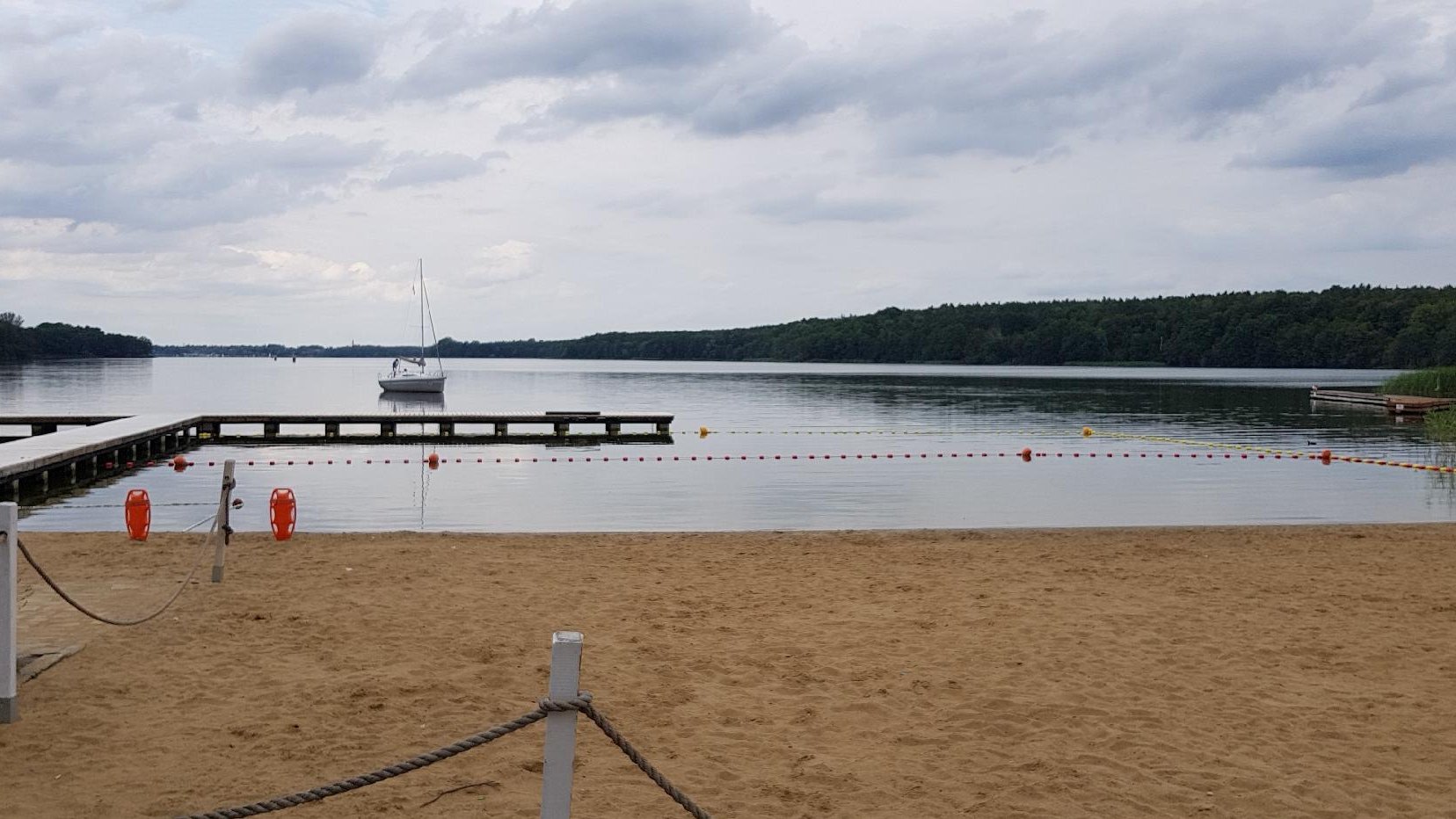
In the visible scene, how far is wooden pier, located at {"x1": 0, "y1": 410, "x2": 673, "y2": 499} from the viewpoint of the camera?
2531 centimetres

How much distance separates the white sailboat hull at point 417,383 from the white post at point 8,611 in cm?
6276

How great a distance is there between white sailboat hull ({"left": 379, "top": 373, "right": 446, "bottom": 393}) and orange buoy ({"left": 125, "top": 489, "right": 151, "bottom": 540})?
2169 inches

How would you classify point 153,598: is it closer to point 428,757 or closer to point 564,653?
point 428,757

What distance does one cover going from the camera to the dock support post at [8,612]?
19.4 feet

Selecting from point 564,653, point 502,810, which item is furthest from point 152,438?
point 564,653

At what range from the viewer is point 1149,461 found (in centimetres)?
2908

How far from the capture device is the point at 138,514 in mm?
13234

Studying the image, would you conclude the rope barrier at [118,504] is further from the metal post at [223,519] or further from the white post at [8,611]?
the white post at [8,611]

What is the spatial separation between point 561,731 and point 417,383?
67924 millimetres

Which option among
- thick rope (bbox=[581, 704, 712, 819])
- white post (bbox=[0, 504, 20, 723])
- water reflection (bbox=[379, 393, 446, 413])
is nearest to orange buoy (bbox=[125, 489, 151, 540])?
white post (bbox=[0, 504, 20, 723])

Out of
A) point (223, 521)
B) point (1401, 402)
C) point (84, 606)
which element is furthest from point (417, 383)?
point (84, 606)

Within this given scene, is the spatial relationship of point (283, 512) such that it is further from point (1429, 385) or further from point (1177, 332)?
point (1177, 332)

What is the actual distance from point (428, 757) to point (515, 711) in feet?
9.90

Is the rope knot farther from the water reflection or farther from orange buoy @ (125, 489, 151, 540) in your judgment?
the water reflection
